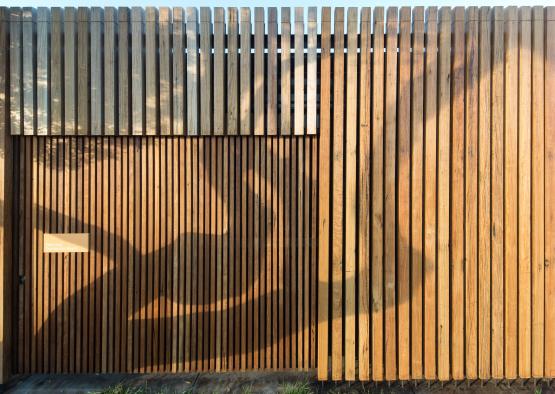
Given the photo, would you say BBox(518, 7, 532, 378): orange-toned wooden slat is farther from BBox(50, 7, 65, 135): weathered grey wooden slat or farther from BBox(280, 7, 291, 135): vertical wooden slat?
BBox(50, 7, 65, 135): weathered grey wooden slat

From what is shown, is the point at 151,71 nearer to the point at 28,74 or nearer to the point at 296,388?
the point at 28,74

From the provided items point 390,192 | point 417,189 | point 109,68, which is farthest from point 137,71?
point 417,189

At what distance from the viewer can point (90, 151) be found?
150 inches

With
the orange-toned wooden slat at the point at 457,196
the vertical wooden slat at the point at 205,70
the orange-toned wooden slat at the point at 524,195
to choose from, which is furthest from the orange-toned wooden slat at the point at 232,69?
the orange-toned wooden slat at the point at 524,195

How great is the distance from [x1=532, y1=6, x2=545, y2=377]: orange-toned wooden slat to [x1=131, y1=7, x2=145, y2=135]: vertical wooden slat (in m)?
5.12

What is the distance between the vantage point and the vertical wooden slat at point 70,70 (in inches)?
145

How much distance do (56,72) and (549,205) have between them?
21.8 ft

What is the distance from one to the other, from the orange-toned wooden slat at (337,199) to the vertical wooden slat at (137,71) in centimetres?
253

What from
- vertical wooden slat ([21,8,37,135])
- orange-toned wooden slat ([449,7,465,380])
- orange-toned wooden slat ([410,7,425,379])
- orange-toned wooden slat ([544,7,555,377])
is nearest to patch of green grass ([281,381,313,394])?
orange-toned wooden slat ([410,7,425,379])

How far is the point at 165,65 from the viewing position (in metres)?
3.70

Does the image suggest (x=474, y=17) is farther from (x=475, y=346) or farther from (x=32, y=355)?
(x=32, y=355)

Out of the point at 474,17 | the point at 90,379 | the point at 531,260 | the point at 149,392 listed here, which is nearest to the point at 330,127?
the point at 474,17

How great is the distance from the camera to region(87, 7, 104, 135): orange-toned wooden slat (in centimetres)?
369

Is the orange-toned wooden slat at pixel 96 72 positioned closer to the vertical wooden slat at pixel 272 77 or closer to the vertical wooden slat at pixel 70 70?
the vertical wooden slat at pixel 70 70
